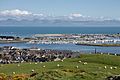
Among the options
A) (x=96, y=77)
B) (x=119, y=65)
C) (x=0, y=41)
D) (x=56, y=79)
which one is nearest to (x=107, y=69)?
(x=119, y=65)

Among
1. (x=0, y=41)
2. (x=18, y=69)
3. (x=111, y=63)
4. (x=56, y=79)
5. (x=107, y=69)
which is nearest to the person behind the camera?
(x=56, y=79)

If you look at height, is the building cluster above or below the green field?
below

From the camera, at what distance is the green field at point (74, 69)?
3481cm

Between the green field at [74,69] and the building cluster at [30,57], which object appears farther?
the building cluster at [30,57]

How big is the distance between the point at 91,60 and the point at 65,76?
1887 centimetres

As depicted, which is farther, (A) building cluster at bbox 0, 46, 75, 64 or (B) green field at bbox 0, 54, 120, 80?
(A) building cluster at bbox 0, 46, 75, 64

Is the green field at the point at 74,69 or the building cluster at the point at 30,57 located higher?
the green field at the point at 74,69

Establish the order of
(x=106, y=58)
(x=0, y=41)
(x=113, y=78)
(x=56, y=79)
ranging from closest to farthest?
(x=113, y=78) → (x=56, y=79) → (x=106, y=58) → (x=0, y=41)

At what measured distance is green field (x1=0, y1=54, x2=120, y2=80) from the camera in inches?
1371

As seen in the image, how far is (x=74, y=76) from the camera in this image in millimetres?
34688

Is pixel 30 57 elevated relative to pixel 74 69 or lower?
lower

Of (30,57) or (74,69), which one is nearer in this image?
(74,69)

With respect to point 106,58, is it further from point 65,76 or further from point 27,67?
point 65,76

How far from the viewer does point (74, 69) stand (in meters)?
42.5
